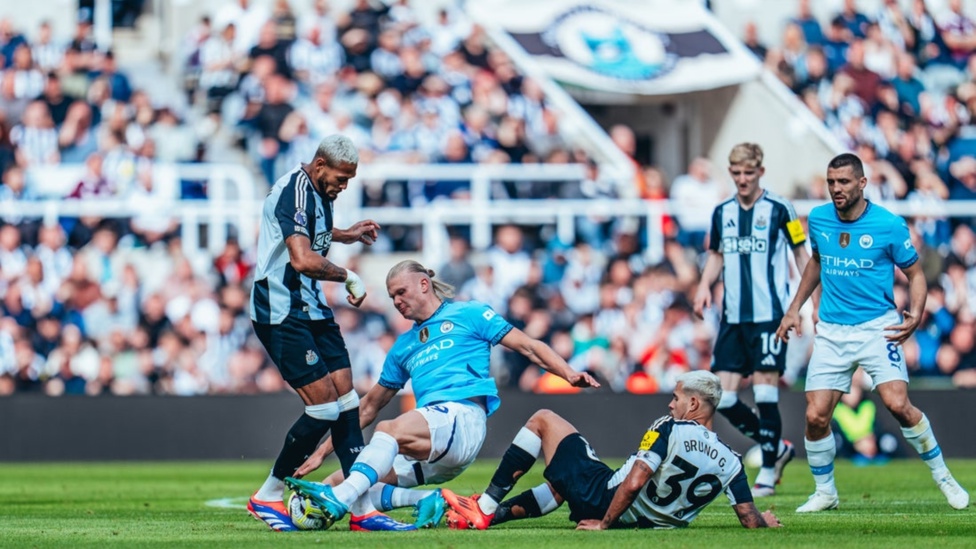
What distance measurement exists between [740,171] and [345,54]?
1023cm

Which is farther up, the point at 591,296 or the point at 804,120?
the point at 804,120

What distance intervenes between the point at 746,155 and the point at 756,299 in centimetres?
111

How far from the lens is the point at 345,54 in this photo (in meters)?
21.8

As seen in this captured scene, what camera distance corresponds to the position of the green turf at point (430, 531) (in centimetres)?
852

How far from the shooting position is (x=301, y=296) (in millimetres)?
9727

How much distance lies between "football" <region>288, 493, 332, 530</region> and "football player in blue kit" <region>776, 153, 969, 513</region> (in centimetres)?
341

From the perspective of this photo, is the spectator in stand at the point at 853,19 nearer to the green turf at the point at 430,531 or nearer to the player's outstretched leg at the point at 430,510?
the green turf at the point at 430,531

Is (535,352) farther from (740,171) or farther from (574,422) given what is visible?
(574,422)

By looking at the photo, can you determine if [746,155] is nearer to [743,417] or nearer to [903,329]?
[743,417]

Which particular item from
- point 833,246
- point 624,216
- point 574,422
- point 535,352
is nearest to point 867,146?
point 624,216

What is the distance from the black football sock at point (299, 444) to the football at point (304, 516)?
522 millimetres

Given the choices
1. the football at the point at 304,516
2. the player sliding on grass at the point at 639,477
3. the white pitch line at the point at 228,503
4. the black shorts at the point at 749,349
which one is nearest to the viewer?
the player sliding on grass at the point at 639,477

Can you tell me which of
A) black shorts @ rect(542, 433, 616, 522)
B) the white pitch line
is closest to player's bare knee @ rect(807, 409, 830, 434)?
black shorts @ rect(542, 433, 616, 522)

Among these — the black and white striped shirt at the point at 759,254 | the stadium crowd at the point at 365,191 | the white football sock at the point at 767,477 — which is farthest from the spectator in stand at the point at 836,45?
the white football sock at the point at 767,477
